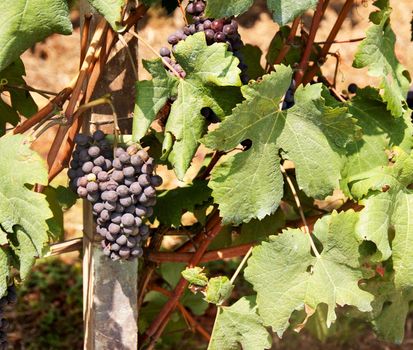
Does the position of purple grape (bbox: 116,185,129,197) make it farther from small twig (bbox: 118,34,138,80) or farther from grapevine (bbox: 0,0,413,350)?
small twig (bbox: 118,34,138,80)

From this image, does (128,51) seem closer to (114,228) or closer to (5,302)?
(114,228)

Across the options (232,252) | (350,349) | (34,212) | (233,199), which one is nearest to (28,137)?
(34,212)

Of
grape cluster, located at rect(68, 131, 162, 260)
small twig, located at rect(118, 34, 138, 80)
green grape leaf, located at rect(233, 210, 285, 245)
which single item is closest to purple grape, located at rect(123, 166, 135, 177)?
grape cluster, located at rect(68, 131, 162, 260)

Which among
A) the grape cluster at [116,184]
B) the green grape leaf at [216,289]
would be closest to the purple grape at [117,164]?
the grape cluster at [116,184]

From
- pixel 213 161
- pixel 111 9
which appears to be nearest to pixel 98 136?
pixel 111 9

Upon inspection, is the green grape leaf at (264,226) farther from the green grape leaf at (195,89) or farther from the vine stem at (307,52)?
the green grape leaf at (195,89)

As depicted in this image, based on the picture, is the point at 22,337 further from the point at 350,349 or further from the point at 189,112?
the point at 189,112
